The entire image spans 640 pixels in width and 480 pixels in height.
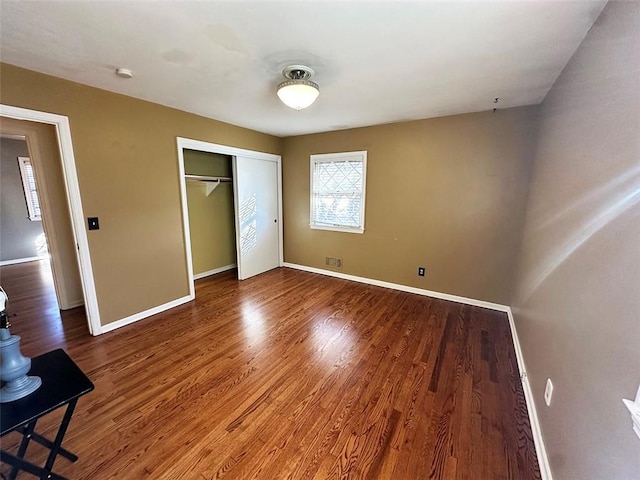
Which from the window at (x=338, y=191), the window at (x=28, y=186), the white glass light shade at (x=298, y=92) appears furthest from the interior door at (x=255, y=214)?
the window at (x=28, y=186)

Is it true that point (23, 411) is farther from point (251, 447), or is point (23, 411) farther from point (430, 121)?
point (430, 121)

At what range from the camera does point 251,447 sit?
1.50m

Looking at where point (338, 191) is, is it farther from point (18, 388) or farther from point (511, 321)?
point (18, 388)

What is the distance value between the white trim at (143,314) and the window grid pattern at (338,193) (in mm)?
2335

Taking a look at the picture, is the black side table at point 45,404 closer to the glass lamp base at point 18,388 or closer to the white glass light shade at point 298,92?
the glass lamp base at point 18,388

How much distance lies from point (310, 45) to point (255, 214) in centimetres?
295

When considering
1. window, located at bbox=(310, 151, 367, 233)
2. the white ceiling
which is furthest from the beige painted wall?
window, located at bbox=(310, 151, 367, 233)

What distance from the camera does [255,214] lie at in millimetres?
4332

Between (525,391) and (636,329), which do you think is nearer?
(636,329)

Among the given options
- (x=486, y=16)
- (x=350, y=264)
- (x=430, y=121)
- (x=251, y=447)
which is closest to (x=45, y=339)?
(x=251, y=447)

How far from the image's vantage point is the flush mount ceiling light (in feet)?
6.40

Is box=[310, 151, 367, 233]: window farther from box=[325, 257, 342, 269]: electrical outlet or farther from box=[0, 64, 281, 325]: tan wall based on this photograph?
box=[0, 64, 281, 325]: tan wall

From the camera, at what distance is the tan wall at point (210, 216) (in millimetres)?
4086

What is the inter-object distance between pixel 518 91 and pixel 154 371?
4.04m
